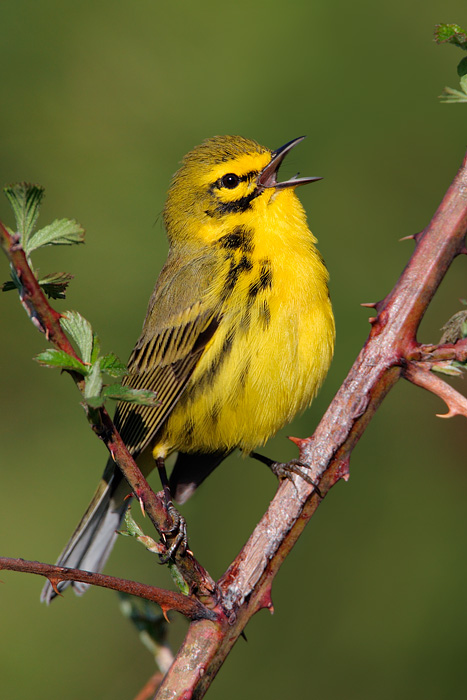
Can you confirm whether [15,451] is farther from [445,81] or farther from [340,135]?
[445,81]

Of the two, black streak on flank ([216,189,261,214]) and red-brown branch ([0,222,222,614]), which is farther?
black streak on flank ([216,189,261,214])

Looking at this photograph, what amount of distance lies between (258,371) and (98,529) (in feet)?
3.20

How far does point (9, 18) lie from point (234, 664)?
4.01m

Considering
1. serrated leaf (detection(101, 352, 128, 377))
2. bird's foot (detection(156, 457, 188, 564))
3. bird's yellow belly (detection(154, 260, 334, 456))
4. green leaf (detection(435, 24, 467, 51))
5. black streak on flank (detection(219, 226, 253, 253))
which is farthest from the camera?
black streak on flank (detection(219, 226, 253, 253))

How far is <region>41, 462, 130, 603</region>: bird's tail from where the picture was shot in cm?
321

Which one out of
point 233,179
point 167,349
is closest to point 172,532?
point 167,349

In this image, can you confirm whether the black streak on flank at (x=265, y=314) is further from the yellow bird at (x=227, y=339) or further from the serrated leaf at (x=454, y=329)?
the serrated leaf at (x=454, y=329)

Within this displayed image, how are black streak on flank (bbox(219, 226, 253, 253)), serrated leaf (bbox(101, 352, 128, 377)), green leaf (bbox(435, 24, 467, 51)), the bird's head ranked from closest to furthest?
serrated leaf (bbox(101, 352, 128, 377)), green leaf (bbox(435, 24, 467, 51)), black streak on flank (bbox(219, 226, 253, 253)), the bird's head

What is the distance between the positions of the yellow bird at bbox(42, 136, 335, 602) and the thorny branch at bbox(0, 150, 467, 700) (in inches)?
35.6

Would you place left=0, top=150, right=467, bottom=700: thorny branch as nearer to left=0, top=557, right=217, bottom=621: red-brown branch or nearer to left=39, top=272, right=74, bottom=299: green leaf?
left=0, top=557, right=217, bottom=621: red-brown branch

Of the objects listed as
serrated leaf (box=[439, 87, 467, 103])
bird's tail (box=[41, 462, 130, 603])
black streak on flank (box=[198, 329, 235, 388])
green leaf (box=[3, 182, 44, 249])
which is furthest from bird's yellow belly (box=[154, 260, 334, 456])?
green leaf (box=[3, 182, 44, 249])

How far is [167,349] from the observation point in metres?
3.17

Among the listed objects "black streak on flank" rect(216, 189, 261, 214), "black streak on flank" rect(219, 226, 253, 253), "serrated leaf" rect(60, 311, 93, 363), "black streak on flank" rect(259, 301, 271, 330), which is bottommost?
"black streak on flank" rect(259, 301, 271, 330)

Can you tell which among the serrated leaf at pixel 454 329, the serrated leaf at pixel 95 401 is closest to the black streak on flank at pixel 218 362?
the serrated leaf at pixel 454 329
